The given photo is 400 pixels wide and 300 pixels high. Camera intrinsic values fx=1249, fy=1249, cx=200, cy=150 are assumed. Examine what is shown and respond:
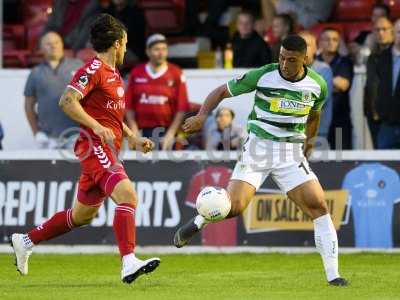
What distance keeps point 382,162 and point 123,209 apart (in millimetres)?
4707

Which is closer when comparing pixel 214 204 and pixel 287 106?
pixel 214 204

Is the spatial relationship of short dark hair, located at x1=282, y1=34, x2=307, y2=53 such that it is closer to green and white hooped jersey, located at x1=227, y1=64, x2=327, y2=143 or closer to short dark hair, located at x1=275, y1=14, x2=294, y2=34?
green and white hooped jersey, located at x1=227, y1=64, x2=327, y2=143

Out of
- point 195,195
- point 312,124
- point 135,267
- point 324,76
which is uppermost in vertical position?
point 324,76

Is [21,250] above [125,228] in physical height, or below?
below

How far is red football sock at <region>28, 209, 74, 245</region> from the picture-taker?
10859 mm

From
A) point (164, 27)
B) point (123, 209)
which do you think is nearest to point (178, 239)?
point (123, 209)

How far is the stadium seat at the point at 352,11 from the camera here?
18312mm

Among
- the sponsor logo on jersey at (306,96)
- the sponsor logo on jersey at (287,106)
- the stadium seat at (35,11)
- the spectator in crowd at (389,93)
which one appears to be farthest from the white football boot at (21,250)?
the stadium seat at (35,11)

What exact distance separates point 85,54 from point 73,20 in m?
1.94

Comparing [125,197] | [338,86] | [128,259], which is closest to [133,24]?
[338,86]

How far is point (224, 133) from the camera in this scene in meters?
15.3

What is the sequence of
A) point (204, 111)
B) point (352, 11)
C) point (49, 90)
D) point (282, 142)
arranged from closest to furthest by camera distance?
point (204, 111), point (282, 142), point (49, 90), point (352, 11)

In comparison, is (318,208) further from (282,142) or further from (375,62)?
(375,62)

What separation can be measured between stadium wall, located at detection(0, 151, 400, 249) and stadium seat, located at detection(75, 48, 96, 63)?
271cm
